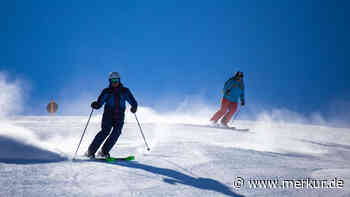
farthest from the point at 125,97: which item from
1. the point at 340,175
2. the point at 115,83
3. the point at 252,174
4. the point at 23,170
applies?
the point at 340,175

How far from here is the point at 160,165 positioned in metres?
5.18

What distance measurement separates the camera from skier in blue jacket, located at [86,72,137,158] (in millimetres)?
6074

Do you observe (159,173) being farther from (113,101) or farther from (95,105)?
(95,105)

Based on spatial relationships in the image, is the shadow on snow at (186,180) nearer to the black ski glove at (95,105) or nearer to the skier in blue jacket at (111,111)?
the skier in blue jacket at (111,111)

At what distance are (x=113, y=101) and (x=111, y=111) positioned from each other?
0.21 meters

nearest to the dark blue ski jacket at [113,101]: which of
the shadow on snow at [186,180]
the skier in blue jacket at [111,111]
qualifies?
the skier in blue jacket at [111,111]

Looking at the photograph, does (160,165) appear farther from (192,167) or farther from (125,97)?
(125,97)

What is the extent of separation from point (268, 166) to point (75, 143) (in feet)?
16.4

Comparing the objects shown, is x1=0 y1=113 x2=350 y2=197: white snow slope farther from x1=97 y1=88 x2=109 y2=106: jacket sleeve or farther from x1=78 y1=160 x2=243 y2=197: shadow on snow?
x1=97 y1=88 x2=109 y2=106: jacket sleeve

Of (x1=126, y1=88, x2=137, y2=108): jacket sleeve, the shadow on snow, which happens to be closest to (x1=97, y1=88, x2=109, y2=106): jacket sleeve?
(x1=126, y1=88, x2=137, y2=108): jacket sleeve

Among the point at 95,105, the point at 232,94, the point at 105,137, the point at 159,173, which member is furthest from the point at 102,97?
the point at 232,94

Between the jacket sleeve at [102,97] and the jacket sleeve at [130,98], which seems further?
the jacket sleeve at [130,98]

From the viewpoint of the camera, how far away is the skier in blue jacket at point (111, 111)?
19.9ft

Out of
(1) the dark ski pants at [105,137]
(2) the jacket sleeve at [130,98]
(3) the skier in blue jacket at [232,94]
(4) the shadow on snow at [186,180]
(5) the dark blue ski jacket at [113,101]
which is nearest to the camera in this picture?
(4) the shadow on snow at [186,180]
